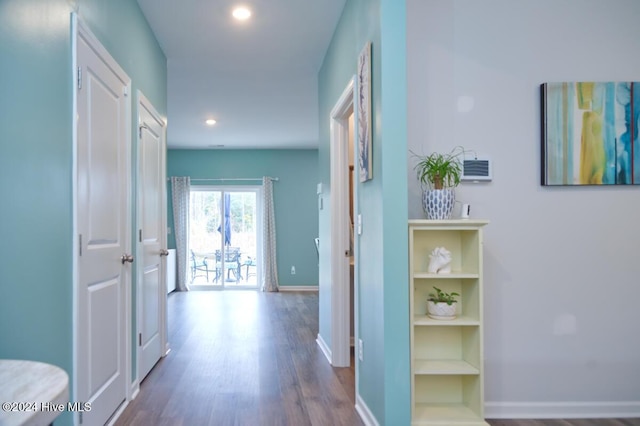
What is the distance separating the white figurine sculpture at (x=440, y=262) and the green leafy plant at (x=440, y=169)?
0.34 metres

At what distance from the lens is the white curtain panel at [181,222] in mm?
8852

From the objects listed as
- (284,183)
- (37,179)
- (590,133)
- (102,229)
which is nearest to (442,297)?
(590,133)

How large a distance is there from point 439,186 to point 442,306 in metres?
0.62

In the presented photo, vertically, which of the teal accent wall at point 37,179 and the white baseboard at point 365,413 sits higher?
the teal accent wall at point 37,179

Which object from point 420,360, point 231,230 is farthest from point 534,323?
point 231,230

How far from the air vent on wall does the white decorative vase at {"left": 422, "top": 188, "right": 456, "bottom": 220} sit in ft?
0.92

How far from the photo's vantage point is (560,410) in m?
2.76

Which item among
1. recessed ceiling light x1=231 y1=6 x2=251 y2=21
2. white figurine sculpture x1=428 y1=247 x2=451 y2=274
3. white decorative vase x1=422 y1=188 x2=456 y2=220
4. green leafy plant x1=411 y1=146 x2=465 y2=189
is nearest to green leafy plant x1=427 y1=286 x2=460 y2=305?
white figurine sculpture x1=428 y1=247 x2=451 y2=274

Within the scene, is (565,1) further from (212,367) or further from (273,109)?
(273,109)

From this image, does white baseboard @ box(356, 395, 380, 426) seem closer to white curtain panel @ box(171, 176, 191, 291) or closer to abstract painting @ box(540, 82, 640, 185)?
abstract painting @ box(540, 82, 640, 185)

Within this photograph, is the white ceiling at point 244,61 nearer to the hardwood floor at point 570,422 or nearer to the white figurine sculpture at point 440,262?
the white figurine sculpture at point 440,262

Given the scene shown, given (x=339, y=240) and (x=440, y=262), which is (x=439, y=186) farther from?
(x=339, y=240)

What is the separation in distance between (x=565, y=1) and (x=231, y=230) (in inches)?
281

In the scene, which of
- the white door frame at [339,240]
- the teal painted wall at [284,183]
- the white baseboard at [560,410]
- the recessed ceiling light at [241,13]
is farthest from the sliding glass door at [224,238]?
the white baseboard at [560,410]
